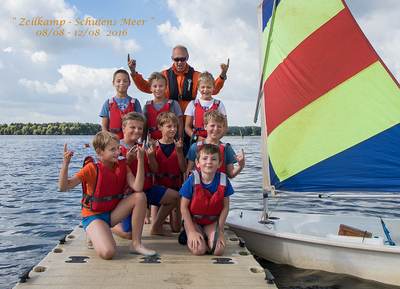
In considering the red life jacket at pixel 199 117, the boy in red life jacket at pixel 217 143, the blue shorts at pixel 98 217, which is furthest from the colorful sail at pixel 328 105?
the blue shorts at pixel 98 217

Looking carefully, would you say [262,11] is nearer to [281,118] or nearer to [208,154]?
[281,118]

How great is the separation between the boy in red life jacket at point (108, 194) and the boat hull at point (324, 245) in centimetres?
170

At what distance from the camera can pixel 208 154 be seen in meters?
3.76

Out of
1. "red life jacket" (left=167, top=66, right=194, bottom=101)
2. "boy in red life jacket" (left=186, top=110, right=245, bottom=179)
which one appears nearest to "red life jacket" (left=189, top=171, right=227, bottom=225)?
"boy in red life jacket" (left=186, top=110, right=245, bottom=179)

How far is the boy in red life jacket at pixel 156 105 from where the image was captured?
482 centimetres

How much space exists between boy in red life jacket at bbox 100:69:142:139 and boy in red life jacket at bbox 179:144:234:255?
5.35 ft

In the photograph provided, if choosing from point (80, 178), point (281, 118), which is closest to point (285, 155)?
point (281, 118)

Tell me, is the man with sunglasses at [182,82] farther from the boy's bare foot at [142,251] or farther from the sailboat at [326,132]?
the boy's bare foot at [142,251]

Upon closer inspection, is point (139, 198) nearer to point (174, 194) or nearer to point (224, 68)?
point (174, 194)

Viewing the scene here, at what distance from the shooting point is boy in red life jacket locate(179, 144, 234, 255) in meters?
3.71

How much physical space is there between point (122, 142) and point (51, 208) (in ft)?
20.5

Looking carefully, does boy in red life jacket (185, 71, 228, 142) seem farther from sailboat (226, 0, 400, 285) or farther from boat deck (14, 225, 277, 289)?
boat deck (14, 225, 277, 289)

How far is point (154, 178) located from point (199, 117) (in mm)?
1125

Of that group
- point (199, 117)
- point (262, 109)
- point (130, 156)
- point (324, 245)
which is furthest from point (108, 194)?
point (324, 245)
